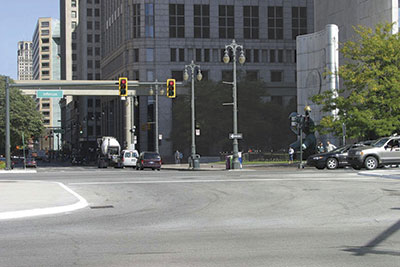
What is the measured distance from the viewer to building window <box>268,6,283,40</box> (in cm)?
9425

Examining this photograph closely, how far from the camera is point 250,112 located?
7044 cm

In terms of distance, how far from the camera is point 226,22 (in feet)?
303

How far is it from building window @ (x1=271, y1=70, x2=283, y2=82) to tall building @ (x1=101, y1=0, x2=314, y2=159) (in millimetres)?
159

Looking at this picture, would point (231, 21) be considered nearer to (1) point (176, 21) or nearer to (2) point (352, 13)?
(1) point (176, 21)

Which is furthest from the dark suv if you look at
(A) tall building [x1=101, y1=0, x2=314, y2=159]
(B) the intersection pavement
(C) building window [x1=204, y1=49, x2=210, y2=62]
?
(C) building window [x1=204, y1=49, x2=210, y2=62]

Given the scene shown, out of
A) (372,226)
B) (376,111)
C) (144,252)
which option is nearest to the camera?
(144,252)

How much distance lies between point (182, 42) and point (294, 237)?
269ft

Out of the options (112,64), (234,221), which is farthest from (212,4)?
(234,221)

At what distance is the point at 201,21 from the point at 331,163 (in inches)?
2350

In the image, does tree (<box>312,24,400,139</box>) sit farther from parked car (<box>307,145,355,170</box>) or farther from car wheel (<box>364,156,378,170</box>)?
car wheel (<box>364,156,378,170</box>)

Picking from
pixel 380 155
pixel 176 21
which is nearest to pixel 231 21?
pixel 176 21

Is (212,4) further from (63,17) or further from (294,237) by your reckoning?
(63,17)

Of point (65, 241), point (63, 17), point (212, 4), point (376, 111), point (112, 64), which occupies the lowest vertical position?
point (65, 241)

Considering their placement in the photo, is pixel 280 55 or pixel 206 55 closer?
pixel 206 55
